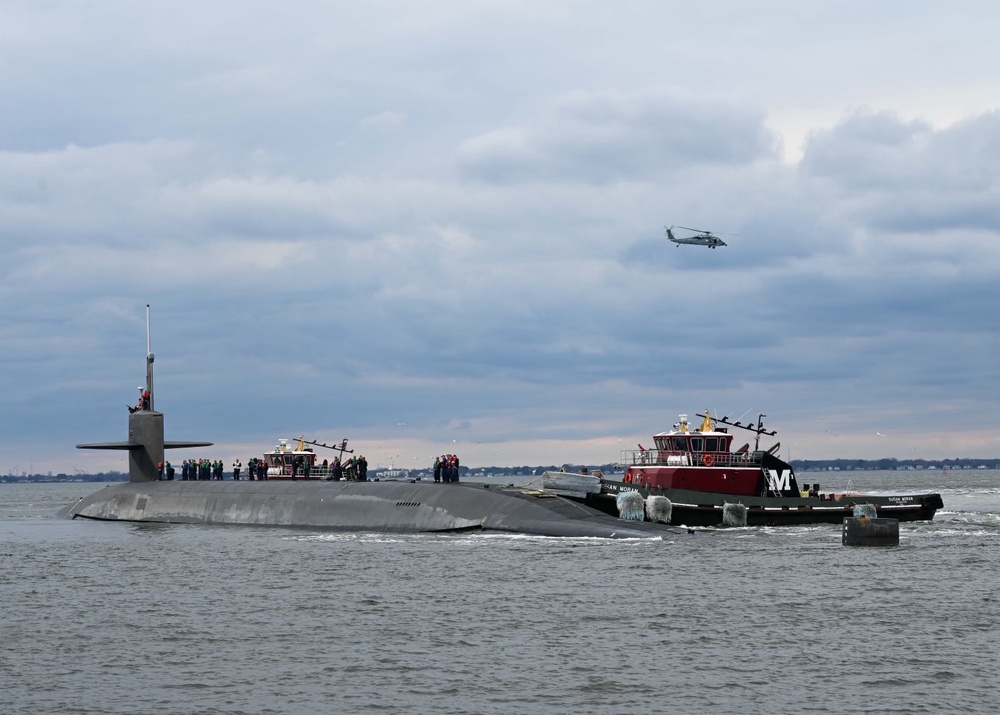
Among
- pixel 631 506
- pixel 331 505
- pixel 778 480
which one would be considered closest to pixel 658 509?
pixel 631 506

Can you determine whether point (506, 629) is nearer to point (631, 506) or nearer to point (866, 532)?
point (866, 532)

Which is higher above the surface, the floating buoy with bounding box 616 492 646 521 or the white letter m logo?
the white letter m logo

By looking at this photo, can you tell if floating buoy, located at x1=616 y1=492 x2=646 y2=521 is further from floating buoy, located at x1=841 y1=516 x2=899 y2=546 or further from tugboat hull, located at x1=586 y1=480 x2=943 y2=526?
floating buoy, located at x1=841 y1=516 x2=899 y2=546

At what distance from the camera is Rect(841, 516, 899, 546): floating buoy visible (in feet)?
122

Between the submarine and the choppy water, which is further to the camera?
the submarine

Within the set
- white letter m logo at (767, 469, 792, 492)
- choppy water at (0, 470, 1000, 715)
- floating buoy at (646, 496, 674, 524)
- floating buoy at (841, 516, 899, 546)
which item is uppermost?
white letter m logo at (767, 469, 792, 492)

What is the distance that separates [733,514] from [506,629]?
76.8 ft

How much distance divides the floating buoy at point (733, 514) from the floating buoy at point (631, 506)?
13.2 ft

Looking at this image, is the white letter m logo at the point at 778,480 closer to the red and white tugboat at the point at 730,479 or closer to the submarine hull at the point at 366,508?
the red and white tugboat at the point at 730,479

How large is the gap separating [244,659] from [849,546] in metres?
22.8

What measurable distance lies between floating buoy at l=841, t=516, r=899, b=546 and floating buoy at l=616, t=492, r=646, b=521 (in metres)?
7.15

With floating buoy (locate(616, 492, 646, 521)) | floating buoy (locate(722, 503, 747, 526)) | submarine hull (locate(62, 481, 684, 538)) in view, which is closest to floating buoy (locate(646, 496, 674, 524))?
floating buoy (locate(616, 492, 646, 521))

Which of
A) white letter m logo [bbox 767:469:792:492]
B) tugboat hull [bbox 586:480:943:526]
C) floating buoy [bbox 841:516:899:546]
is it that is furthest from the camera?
Answer: white letter m logo [bbox 767:469:792:492]

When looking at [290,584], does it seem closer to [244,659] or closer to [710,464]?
[244,659]
